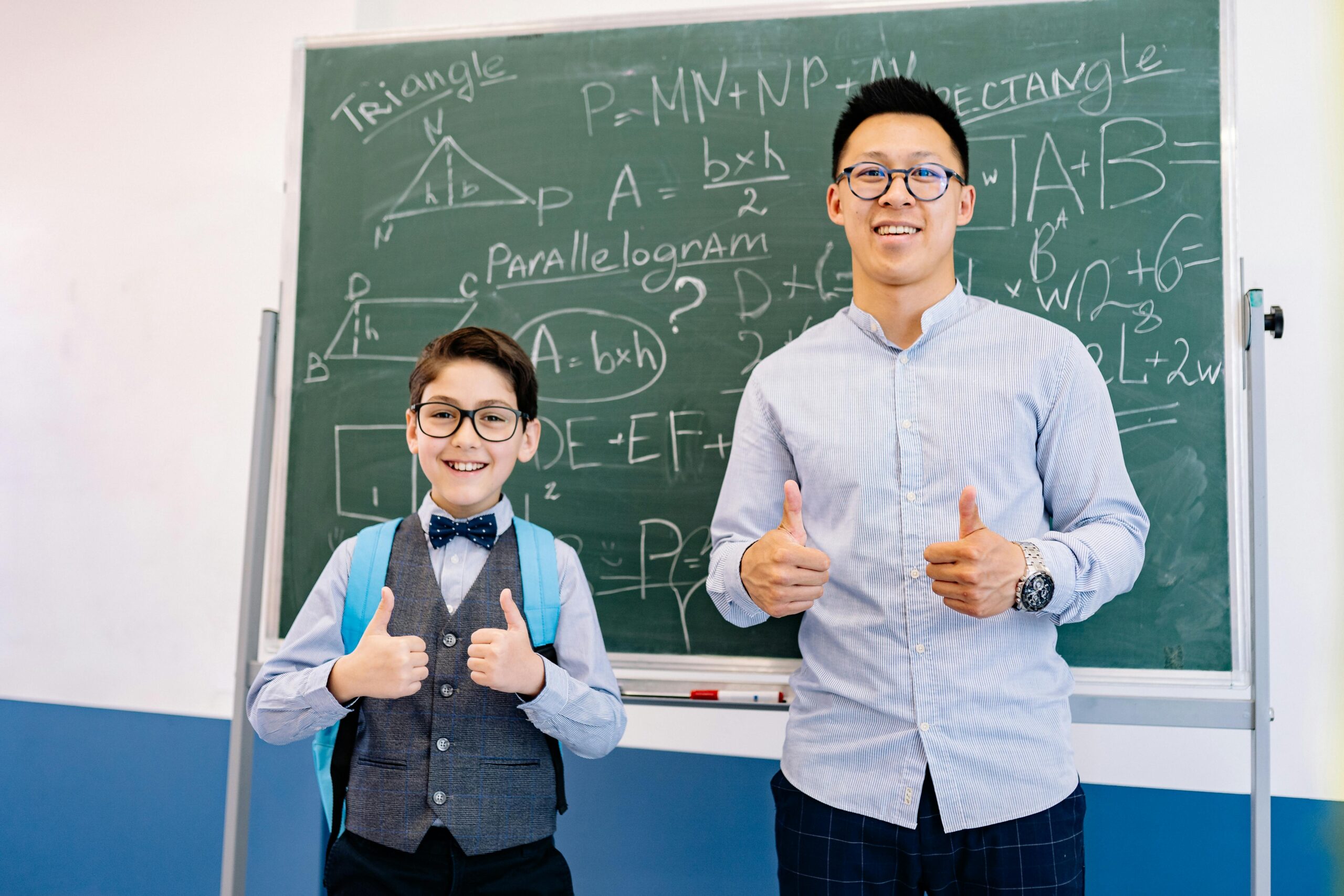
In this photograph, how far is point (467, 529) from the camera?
1483 millimetres

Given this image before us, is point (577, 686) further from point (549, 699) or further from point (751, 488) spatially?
point (751, 488)

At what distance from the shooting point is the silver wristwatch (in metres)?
1.28

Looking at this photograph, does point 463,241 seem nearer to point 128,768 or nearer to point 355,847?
point 355,847

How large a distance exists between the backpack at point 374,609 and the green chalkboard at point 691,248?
0.43 metres

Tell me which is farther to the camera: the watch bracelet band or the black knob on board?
the black knob on board

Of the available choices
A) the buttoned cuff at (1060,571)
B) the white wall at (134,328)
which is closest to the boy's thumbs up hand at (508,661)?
the buttoned cuff at (1060,571)

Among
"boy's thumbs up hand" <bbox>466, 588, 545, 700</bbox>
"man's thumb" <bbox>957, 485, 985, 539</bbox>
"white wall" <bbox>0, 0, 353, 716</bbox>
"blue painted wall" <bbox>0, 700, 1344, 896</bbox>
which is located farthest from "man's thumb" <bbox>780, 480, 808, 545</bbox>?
"white wall" <bbox>0, 0, 353, 716</bbox>

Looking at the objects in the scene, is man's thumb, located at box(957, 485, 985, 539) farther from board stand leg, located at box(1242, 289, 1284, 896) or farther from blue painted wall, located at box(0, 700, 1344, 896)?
blue painted wall, located at box(0, 700, 1344, 896)

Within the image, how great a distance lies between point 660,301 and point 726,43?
0.62 meters

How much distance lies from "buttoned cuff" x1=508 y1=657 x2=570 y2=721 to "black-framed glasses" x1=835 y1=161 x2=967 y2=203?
980 mm

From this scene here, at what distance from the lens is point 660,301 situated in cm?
194

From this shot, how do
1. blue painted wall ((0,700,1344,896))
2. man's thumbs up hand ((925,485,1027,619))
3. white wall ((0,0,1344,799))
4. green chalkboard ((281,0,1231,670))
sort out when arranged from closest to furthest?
1. man's thumbs up hand ((925,485,1027,619))
2. green chalkboard ((281,0,1231,670))
3. blue painted wall ((0,700,1344,896))
4. white wall ((0,0,1344,799))

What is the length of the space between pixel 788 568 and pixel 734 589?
0.53 feet

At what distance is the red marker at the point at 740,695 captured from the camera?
1.83 meters
